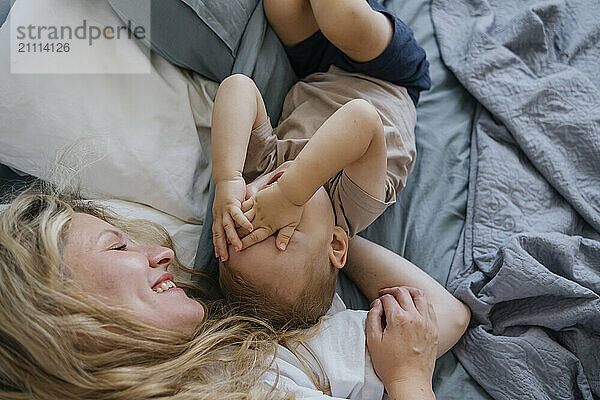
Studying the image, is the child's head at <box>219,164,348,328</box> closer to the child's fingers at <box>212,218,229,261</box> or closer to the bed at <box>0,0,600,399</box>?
the child's fingers at <box>212,218,229,261</box>

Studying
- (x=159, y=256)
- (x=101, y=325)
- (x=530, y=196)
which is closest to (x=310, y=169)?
(x=159, y=256)

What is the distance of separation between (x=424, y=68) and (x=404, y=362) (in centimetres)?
62

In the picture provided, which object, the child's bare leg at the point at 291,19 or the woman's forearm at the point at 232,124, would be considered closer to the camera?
the woman's forearm at the point at 232,124

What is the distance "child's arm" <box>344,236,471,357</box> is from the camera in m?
1.07

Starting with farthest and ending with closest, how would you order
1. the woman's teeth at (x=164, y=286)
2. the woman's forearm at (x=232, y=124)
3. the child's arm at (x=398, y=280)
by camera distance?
1. the child's arm at (x=398, y=280)
2. the woman's forearm at (x=232, y=124)
3. the woman's teeth at (x=164, y=286)

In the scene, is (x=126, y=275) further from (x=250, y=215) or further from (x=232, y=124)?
(x=232, y=124)

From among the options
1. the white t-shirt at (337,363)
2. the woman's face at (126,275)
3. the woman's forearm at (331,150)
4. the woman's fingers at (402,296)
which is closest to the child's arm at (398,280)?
the woman's fingers at (402,296)

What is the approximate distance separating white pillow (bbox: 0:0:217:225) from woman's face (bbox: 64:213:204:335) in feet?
0.60

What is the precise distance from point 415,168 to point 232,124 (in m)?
0.46

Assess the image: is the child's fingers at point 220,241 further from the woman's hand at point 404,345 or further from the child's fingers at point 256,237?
the woman's hand at point 404,345

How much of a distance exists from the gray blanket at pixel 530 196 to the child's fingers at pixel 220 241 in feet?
1.53

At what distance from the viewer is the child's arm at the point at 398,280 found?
3.52ft

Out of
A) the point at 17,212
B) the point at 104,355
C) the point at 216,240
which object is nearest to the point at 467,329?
the point at 216,240

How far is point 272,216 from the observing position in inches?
36.0
